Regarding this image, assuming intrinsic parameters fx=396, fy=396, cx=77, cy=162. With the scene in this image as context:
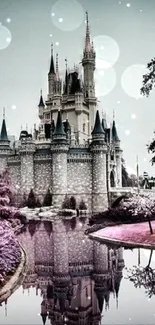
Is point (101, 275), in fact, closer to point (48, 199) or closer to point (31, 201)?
point (31, 201)

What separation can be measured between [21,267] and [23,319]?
230 centimetres

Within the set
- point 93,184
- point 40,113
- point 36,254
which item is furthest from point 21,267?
point 40,113

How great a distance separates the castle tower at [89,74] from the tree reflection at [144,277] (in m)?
29.4

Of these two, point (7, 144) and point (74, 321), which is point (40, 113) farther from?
point (74, 321)

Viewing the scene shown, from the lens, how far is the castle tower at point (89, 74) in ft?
111

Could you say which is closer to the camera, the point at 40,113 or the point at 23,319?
the point at 23,319

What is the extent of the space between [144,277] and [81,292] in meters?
1.12

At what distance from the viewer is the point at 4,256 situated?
5.11m

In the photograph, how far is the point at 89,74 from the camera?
113 feet

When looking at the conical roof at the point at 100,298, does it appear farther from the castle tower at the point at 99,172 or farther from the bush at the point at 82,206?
the castle tower at the point at 99,172

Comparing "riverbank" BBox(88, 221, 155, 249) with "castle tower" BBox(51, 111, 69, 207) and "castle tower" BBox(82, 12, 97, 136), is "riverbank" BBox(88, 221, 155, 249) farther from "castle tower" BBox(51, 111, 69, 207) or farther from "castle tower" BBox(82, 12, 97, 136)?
"castle tower" BBox(82, 12, 97, 136)

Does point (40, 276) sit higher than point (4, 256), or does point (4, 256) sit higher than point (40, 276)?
point (4, 256)

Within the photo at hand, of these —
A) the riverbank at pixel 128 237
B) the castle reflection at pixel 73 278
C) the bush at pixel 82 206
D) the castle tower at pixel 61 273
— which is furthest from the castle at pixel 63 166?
the castle reflection at pixel 73 278

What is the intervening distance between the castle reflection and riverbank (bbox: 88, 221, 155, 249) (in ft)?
1.96
